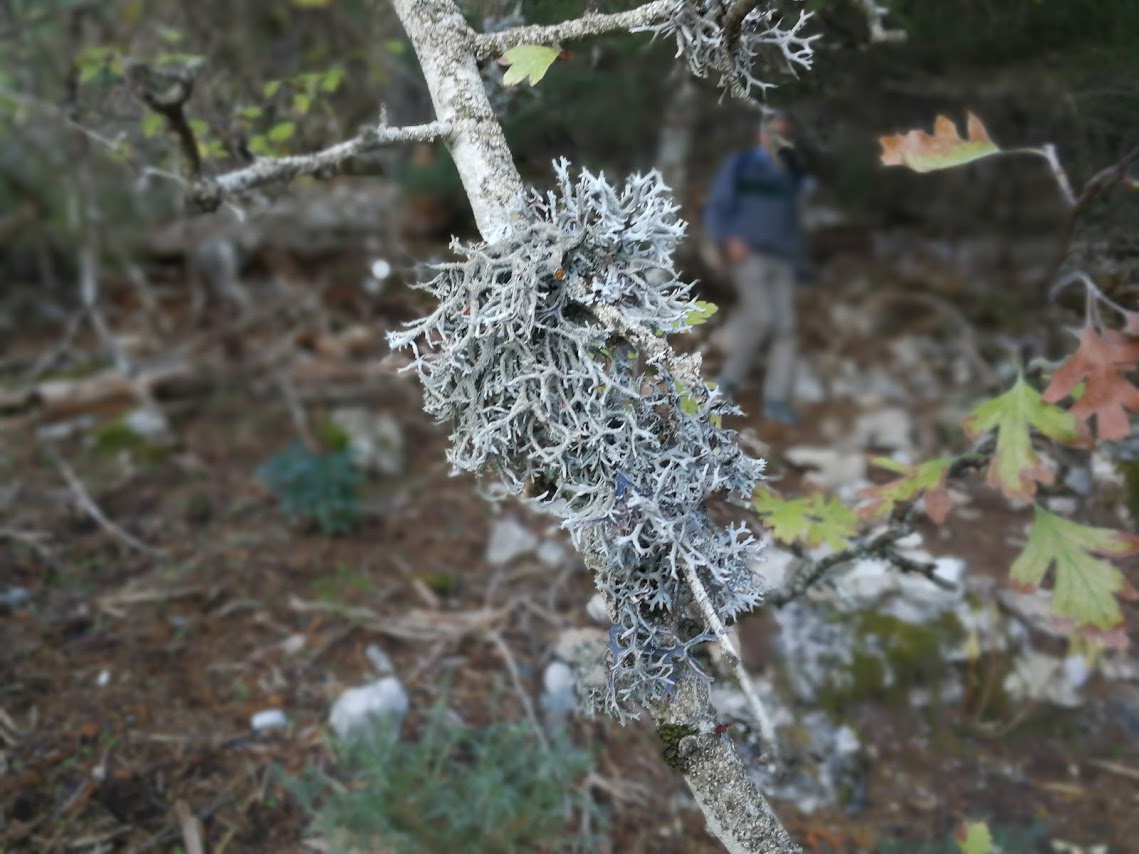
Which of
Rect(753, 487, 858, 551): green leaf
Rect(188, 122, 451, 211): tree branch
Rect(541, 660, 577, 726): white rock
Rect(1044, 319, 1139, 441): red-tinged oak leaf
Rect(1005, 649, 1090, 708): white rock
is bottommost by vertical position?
Rect(1005, 649, 1090, 708): white rock

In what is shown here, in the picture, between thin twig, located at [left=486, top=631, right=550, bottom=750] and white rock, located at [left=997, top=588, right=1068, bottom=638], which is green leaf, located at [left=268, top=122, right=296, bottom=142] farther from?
white rock, located at [left=997, top=588, right=1068, bottom=638]

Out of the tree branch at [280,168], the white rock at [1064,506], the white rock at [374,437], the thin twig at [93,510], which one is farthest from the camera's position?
the white rock at [374,437]

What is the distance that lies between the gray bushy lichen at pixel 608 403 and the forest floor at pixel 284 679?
1073mm

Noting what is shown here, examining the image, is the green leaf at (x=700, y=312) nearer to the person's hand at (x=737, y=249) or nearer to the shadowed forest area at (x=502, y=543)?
the shadowed forest area at (x=502, y=543)

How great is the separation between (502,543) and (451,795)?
1625 millimetres

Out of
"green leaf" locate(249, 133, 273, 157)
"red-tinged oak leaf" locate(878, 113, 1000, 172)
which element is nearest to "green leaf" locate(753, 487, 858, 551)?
"red-tinged oak leaf" locate(878, 113, 1000, 172)

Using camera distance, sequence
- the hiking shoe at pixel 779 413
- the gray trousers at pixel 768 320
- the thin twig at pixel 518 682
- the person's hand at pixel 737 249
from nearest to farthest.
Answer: the thin twig at pixel 518 682 → the hiking shoe at pixel 779 413 → the person's hand at pixel 737 249 → the gray trousers at pixel 768 320

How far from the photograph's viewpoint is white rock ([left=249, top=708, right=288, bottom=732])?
2.84m

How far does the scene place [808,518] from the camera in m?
2.14

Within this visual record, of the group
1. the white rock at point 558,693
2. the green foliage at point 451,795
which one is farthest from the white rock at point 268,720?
the white rock at point 558,693

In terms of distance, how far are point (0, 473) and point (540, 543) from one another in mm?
2787

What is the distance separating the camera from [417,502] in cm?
438

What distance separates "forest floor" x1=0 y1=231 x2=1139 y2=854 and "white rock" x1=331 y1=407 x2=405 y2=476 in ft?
0.88

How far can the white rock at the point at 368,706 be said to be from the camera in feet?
9.13
